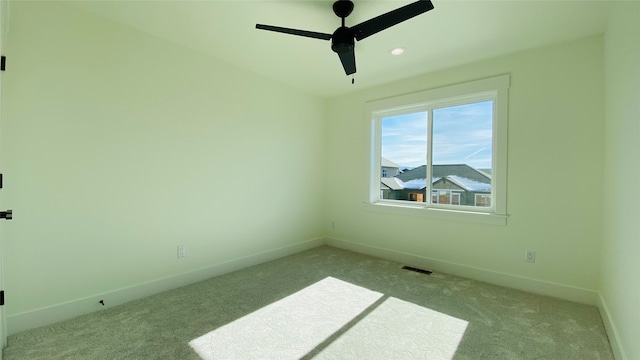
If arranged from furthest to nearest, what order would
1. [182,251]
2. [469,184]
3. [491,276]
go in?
1. [469,184]
2. [491,276]
3. [182,251]

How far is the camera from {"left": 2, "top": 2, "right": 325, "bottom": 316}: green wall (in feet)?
6.51

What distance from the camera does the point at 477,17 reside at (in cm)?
222

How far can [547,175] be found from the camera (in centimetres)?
265

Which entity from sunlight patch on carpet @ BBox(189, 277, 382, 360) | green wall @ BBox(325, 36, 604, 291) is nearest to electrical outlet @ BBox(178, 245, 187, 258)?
sunlight patch on carpet @ BBox(189, 277, 382, 360)

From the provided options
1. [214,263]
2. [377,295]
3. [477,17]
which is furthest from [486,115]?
[214,263]

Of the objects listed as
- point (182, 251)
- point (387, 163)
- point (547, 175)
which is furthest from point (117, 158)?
point (547, 175)

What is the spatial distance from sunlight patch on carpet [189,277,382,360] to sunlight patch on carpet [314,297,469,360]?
14 centimetres

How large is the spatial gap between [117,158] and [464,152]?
11.9 feet

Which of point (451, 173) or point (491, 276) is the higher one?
point (451, 173)

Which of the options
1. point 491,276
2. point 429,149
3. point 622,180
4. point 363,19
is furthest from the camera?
point 429,149

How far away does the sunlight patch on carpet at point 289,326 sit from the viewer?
1.78 meters

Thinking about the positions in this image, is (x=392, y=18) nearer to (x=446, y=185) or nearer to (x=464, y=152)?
(x=464, y=152)

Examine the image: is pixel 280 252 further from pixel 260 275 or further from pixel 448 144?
pixel 448 144

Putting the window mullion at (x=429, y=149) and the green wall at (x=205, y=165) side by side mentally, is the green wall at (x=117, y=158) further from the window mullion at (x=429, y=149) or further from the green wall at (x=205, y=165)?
the window mullion at (x=429, y=149)
